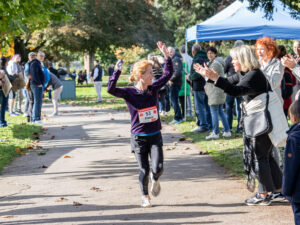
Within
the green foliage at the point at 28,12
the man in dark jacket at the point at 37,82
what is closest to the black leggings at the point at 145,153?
the green foliage at the point at 28,12

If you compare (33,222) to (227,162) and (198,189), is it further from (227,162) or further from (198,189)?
(227,162)

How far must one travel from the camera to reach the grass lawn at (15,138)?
31.5 ft

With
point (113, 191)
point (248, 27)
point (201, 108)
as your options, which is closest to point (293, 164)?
point (113, 191)

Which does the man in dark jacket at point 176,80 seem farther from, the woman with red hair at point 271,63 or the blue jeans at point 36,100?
the woman with red hair at point 271,63

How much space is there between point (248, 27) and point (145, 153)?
303 inches

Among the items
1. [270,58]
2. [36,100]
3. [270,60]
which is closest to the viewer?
[270,58]

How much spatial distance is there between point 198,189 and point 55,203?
1.91 metres

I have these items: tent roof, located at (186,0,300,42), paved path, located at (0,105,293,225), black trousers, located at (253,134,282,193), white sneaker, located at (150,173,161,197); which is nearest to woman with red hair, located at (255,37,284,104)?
black trousers, located at (253,134,282,193)

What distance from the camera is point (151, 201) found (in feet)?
19.7

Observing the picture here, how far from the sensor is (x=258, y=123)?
5.51 meters

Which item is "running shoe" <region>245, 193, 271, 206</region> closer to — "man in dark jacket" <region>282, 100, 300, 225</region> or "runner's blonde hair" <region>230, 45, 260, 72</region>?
"runner's blonde hair" <region>230, 45, 260, 72</region>

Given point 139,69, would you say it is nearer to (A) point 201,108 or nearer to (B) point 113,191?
(B) point 113,191

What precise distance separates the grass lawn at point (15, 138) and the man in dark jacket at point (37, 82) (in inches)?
18.9

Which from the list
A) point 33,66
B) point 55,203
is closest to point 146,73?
point 55,203
